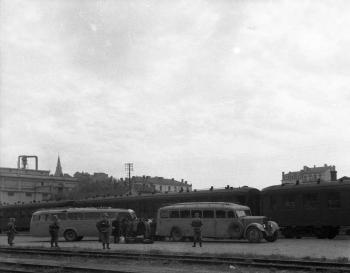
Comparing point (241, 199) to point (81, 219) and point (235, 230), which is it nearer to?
point (235, 230)

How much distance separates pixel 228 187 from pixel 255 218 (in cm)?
544

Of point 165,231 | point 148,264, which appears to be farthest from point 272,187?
point 148,264

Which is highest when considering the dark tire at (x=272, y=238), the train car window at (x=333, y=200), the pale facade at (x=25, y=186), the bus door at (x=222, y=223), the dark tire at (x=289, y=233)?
the pale facade at (x=25, y=186)

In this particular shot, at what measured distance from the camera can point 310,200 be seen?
84.9 feet

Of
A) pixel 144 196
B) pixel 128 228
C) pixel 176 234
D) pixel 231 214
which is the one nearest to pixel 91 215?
pixel 128 228

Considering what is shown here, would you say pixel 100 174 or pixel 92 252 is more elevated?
pixel 100 174

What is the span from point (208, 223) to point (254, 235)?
258 cm

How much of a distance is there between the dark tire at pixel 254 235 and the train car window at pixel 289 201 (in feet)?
11.7

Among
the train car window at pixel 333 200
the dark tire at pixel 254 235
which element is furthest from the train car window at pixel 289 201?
the dark tire at pixel 254 235

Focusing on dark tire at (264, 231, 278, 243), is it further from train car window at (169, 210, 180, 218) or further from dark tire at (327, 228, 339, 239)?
train car window at (169, 210, 180, 218)

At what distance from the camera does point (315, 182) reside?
87.3 ft

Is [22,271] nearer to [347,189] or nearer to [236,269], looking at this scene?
[236,269]

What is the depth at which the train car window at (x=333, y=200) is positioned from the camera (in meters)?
25.0

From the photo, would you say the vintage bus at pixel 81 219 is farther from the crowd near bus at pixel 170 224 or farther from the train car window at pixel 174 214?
the train car window at pixel 174 214
